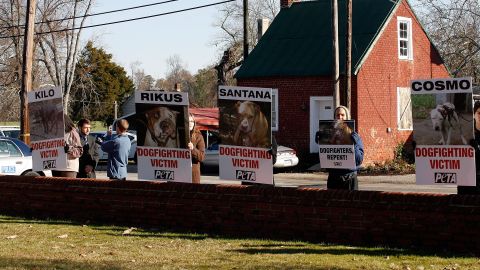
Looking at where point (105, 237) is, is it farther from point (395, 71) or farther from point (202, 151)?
point (395, 71)

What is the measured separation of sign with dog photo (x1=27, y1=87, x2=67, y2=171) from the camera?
14148 millimetres

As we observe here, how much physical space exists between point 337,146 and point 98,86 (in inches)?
2601

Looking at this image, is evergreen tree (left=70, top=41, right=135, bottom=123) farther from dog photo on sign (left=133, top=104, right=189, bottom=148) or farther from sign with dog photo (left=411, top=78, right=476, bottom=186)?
sign with dog photo (left=411, top=78, right=476, bottom=186)

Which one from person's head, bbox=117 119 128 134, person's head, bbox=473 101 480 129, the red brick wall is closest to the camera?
person's head, bbox=473 101 480 129

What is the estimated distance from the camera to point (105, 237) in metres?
12.2

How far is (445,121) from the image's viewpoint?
34.6ft

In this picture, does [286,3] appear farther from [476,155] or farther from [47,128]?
[476,155]

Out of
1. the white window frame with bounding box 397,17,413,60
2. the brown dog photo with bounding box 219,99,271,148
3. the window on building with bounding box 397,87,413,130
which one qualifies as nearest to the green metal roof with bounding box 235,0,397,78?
the white window frame with bounding box 397,17,413,60

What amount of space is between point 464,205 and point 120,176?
19.8 feet

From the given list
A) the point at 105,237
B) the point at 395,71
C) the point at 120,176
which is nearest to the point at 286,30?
the point at 395,71

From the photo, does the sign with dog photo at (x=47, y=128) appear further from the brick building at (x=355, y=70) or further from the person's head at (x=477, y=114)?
the brick building at (x=355, y=70)

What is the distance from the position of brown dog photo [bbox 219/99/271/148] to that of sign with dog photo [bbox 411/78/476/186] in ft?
7.41

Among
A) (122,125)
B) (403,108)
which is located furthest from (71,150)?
(403,108)

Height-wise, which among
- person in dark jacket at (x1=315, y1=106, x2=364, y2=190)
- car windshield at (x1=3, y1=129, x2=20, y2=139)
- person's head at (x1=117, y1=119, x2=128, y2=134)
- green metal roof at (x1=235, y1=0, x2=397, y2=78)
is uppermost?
green metal roof at (x1=235, y1=0, x2=397, y2=78)
